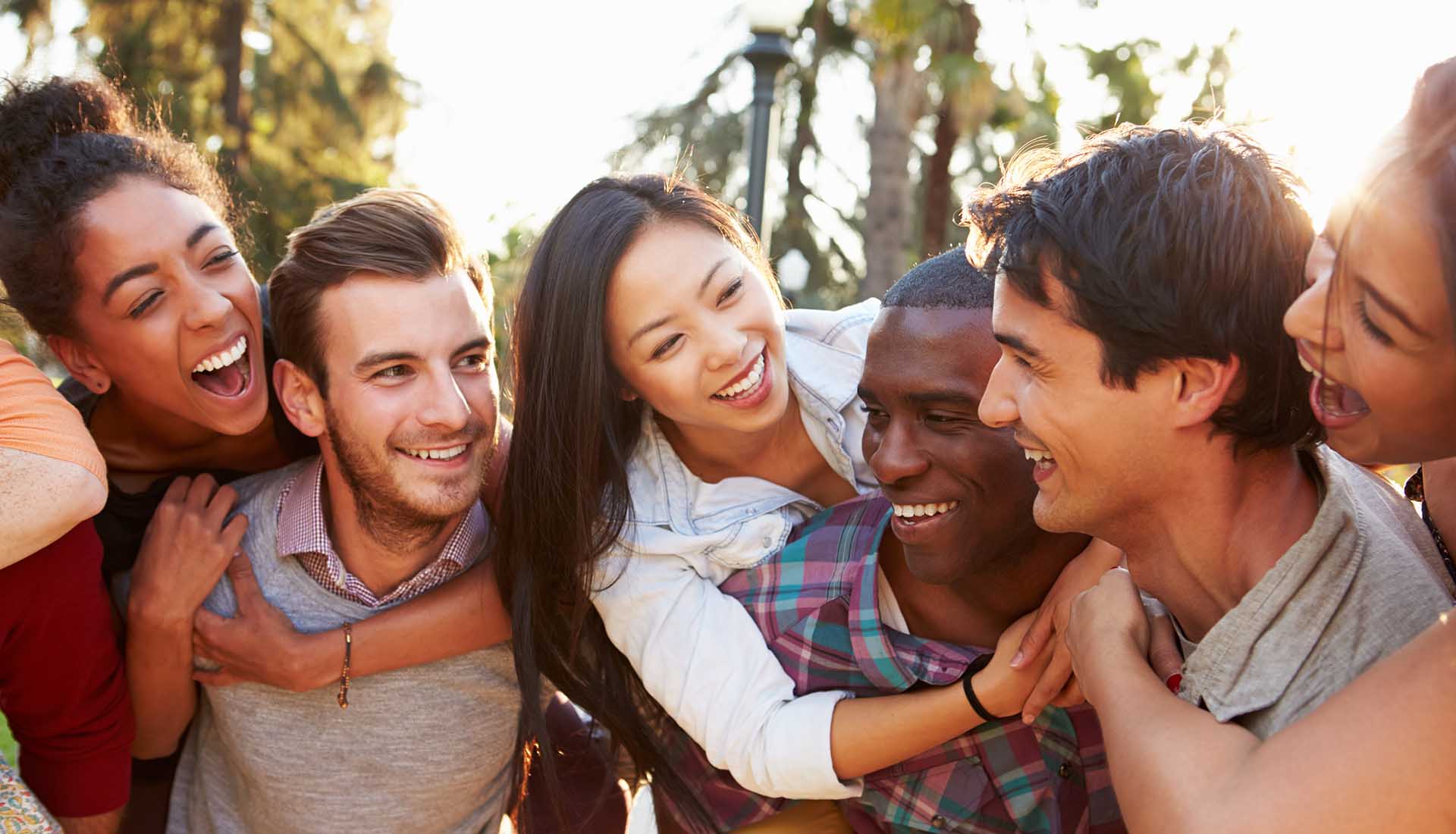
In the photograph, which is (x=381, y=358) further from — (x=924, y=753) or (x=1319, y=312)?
(x=1319, y=312)

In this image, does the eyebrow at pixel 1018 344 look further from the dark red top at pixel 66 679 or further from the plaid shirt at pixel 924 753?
the dark red top at pixel 66 679

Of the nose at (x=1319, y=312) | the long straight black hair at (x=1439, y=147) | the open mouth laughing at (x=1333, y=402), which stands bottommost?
the open mouth laughing at (x=1333, y=402)

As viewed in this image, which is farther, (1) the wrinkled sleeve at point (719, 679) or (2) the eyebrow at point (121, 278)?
(2) the eyebrow at point (121, 278)

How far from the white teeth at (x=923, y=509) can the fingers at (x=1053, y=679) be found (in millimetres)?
391

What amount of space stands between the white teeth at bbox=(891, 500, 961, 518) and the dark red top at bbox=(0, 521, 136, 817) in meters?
2.09

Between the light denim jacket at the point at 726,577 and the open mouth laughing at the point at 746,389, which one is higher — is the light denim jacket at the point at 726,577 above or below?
below

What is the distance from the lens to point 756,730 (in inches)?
119

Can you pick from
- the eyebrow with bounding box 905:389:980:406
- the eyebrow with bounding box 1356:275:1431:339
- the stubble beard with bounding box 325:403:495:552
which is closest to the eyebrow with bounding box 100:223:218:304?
the stubble beard with bounding box 325:403:495:552

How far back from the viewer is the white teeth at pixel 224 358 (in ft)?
12.1

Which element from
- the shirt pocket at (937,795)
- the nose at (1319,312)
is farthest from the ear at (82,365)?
the nose at (1319,312)

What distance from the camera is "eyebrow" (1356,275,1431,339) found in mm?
1915

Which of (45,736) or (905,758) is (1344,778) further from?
(45,736)

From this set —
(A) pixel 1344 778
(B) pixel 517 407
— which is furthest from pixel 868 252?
(A) pixel 1344 778

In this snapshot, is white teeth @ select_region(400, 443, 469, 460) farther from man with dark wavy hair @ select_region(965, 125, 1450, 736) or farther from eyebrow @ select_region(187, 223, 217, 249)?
man with dark wavy hair @ select_region(965, 125, 1450, 736)
